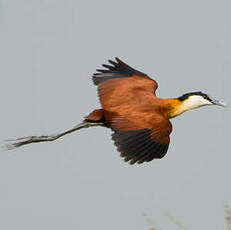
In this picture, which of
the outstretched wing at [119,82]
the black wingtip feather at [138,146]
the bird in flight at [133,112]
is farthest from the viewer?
the outstretched wing at [119,82]

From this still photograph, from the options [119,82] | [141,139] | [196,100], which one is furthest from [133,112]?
[196,100]

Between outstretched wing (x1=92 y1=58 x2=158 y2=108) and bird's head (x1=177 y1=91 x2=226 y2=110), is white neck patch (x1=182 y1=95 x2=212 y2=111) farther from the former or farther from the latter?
outstretched wing (x1=92 y1=58 x2=158 y2=108)

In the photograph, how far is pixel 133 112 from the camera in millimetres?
8750

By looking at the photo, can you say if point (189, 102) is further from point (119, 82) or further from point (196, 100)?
point (119, 82)

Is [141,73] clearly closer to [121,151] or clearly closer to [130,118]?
[130,118]

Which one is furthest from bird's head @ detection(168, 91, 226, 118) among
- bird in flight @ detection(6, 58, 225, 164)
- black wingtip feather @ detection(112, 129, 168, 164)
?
black wingtip feather @ detection(112, 129, 168, 164)

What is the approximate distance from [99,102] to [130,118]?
3.52 ft

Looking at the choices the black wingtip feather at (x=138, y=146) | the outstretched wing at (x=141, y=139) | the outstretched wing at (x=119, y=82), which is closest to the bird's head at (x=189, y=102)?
the outstretched wing at (x=119, y=82)

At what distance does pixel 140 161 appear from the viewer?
8195mm

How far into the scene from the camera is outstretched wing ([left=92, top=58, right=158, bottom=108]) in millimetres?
9594

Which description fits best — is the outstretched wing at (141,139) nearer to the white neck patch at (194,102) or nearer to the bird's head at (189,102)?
the bird's head at (189,102)

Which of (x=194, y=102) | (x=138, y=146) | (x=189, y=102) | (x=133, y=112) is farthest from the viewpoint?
(x=194, y=102)

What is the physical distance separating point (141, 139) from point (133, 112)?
58 cm

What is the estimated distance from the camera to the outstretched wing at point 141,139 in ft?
26.7
